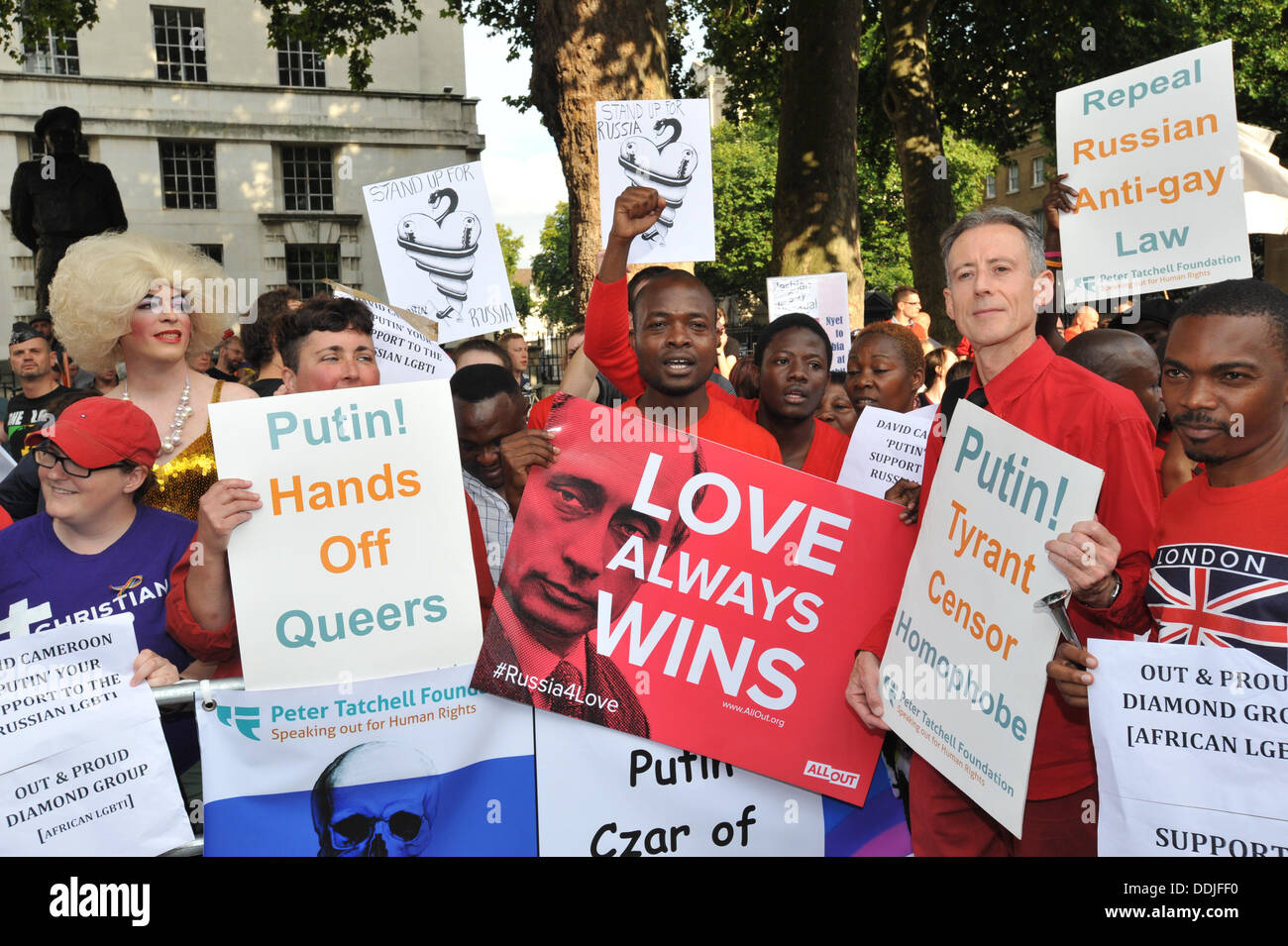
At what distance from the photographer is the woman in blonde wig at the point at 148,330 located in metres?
3.69

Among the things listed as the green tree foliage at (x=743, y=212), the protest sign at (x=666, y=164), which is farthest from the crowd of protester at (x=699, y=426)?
the green tree foliage at (x=743, y=212)

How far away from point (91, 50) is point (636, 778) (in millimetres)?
33973

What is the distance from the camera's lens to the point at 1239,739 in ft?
7.27

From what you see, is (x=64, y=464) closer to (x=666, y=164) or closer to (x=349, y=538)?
(x=349, y=538)

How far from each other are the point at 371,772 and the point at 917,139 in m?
15.6

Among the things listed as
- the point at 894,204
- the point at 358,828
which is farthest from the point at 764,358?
the point at 894,204

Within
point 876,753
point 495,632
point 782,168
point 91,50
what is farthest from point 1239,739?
point 91,50

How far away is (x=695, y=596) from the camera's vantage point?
3.01m

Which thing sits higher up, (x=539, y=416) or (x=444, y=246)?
(x=444, y=246)

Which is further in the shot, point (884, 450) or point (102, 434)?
point (884, 450)

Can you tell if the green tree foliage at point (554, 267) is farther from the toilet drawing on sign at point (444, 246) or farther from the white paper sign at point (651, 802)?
the white paper sign at point (651, 802)

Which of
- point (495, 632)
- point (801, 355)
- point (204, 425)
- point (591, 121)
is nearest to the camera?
point (495, 632)

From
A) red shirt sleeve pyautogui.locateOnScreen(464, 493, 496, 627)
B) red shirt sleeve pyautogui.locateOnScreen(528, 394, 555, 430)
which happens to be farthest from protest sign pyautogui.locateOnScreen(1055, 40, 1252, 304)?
red shirt sleeve pyautogui.locateOnScreen(464, 493, 496, 627)
